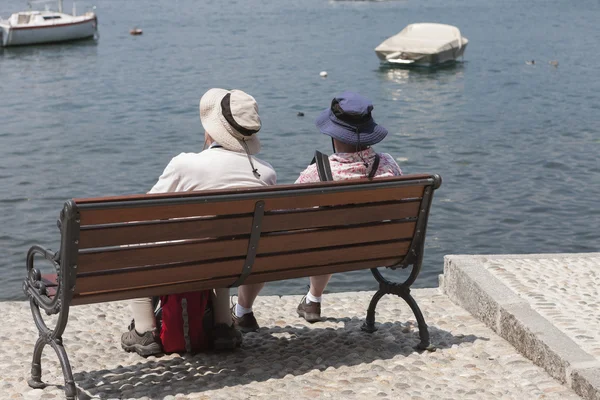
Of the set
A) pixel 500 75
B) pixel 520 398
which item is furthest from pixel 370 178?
pixel 500 75

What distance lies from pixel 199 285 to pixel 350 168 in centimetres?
118

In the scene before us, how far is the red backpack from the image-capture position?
5648mm

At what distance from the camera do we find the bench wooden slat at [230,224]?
471cm

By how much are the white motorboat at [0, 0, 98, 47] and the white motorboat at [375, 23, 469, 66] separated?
18.6 m

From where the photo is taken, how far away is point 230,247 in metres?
5.06

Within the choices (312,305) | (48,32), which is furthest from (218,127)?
(48,32)

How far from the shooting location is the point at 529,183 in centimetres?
1861

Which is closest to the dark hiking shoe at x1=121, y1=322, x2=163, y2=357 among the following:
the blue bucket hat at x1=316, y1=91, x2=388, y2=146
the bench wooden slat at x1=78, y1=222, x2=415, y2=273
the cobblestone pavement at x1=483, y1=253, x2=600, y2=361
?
the bench wooden slat at x1=78, y1=222, x2=415, y2=273

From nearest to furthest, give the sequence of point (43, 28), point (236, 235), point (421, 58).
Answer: point (236, 235)
point (421, 58)
point (43, 28)

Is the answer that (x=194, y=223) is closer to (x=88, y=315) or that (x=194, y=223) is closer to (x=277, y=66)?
(x=88, y=315)

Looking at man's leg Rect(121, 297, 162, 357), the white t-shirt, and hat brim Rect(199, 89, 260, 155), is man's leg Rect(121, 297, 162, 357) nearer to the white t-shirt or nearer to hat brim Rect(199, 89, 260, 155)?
the white t-shirt

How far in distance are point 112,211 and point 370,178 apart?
146 cm

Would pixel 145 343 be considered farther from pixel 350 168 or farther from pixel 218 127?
pixel 350 168

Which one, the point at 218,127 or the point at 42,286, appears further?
the point at 218,127
